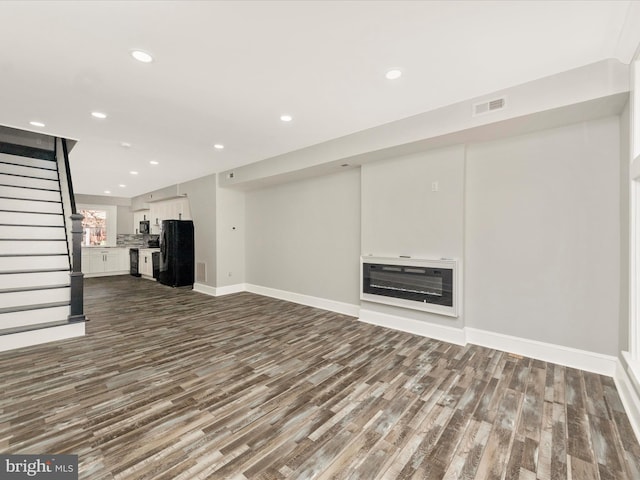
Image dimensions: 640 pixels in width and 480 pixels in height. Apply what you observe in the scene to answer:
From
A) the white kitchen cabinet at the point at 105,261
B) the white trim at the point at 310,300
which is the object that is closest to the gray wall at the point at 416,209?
the white trim at the point at 310,300

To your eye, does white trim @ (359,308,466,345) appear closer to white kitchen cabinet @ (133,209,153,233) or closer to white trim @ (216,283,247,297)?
white trim @ (216,283,247,297)

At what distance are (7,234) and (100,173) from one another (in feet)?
9.32

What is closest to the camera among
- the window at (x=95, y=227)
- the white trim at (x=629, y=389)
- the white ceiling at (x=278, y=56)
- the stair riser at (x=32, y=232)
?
the white ceiling at (x=278, y=56)

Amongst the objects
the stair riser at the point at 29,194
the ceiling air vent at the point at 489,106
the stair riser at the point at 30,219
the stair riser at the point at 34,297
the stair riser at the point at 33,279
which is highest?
the ceiling air vent at the point at 489,106

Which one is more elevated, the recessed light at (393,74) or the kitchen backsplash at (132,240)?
the recessed light at (393,74)

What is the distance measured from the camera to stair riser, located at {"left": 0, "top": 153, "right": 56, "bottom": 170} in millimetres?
4770

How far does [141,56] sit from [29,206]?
3.93m

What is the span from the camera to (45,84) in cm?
267

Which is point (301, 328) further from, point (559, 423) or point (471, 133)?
point (471, 133)

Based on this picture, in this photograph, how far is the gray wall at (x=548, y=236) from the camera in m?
2.69

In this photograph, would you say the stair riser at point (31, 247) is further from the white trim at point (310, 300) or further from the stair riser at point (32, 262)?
the white trim at point (310, 300)

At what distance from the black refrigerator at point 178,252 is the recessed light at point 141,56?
5.05 metres

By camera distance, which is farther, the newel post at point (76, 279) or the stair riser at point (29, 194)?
the stair riser at point (29, 194)

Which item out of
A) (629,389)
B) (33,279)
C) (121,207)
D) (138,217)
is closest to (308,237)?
(33,279)
